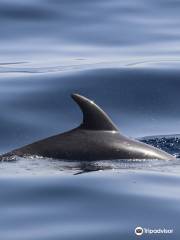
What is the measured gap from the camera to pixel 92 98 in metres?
17.5

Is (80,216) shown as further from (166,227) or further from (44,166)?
(44,166)

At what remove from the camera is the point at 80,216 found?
1033 centimetres

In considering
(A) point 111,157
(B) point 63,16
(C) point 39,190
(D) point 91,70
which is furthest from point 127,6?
(C) point 39,190

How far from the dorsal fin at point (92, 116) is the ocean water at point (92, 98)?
445 millimetres

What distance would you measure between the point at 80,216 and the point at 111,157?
2.61 m

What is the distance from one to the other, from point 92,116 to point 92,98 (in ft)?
16.5

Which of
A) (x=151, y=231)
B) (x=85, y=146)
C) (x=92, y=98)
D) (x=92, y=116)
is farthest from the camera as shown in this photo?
(x=92, y=98)

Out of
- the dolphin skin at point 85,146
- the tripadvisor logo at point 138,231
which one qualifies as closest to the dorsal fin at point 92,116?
the dolphin skin at point 85,146

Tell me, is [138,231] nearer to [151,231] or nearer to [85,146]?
[151,231]

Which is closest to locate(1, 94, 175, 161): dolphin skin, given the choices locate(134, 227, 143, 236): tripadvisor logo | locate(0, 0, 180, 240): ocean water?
locate(0, 0, 180, 240): ocean water

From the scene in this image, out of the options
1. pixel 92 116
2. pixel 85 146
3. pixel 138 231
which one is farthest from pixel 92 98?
pixel 138 231

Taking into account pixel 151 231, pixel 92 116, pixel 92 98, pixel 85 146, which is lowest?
pixel 151 231

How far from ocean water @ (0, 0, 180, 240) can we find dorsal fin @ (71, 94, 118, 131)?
1.46 feet

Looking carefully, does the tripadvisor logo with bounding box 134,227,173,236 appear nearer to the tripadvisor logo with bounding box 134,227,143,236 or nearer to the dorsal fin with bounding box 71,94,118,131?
the tripadvisor logo with bounding box 134,227,143,236
